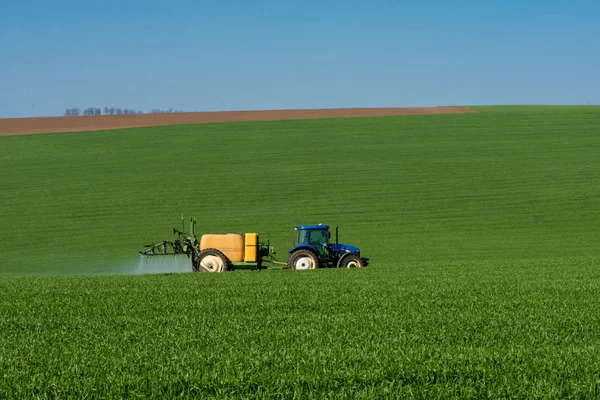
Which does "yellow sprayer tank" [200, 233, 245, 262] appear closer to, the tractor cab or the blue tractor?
the blue tractor

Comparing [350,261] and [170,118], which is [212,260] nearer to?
[350,261]

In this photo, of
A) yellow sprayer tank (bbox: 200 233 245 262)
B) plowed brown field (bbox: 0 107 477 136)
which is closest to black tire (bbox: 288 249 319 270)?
yellow sprayer tank (bbox: 200 233 245 262)

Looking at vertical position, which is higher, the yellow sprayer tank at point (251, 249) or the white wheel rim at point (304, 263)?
the yellow sprayer tank at point (251, 249)

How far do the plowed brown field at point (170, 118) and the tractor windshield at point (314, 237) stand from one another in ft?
179

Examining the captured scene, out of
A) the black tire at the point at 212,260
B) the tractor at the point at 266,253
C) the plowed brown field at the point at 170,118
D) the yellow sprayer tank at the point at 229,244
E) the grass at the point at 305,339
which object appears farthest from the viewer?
the plowed brown field at the point at 170,118

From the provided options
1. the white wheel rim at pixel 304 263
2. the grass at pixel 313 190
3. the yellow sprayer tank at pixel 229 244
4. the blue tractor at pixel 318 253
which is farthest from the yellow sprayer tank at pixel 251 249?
the grass at pixel 313 190

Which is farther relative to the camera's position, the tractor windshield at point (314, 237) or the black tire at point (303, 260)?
the tractor windshield at point (314, 237)

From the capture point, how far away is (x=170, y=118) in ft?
280

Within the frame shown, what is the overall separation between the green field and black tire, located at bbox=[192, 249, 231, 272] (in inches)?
82.2

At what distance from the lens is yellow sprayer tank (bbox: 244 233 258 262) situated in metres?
26.0

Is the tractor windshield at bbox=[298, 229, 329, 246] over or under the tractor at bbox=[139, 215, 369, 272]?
over

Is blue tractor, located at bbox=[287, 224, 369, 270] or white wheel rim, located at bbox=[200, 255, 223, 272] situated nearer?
blue tractor, located at bbox=[287, 224, 369, 270]

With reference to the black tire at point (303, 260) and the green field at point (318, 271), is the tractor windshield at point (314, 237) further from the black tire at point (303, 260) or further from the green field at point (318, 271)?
the green field at point (318, 271)

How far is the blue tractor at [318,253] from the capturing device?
82.5 feet
